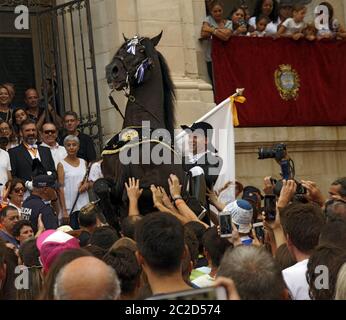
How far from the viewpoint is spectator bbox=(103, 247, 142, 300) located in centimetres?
545

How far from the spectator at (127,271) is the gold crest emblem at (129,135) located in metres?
4.87

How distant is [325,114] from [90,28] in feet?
14.4

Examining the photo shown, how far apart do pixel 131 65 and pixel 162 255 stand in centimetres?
586

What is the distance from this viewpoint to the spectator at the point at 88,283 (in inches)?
156

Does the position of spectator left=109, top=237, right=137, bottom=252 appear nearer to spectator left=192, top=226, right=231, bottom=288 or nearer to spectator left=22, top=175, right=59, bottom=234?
spectator left=192, top=226, right=231, bottom=288

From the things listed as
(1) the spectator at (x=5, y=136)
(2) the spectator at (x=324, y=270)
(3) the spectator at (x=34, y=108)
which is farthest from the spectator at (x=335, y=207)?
(3) the spectator at (x=34, y=108)

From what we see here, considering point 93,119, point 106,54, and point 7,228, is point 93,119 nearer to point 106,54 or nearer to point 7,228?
Answer: point 106,54

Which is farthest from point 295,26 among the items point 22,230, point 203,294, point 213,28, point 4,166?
point 203,294

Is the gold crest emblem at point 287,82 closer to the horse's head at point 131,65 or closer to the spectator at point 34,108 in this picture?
the spectator at point 34,108

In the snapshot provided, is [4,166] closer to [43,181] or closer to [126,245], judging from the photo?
[43,181]

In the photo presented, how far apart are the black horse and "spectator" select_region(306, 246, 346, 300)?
4632 mm

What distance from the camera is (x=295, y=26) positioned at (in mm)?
17328

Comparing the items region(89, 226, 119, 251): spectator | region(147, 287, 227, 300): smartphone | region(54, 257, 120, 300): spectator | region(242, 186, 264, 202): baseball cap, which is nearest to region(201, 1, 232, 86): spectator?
region(242, 186, 264, 202): baseball cap

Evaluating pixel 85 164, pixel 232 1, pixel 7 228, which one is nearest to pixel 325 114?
pixel 232 1
